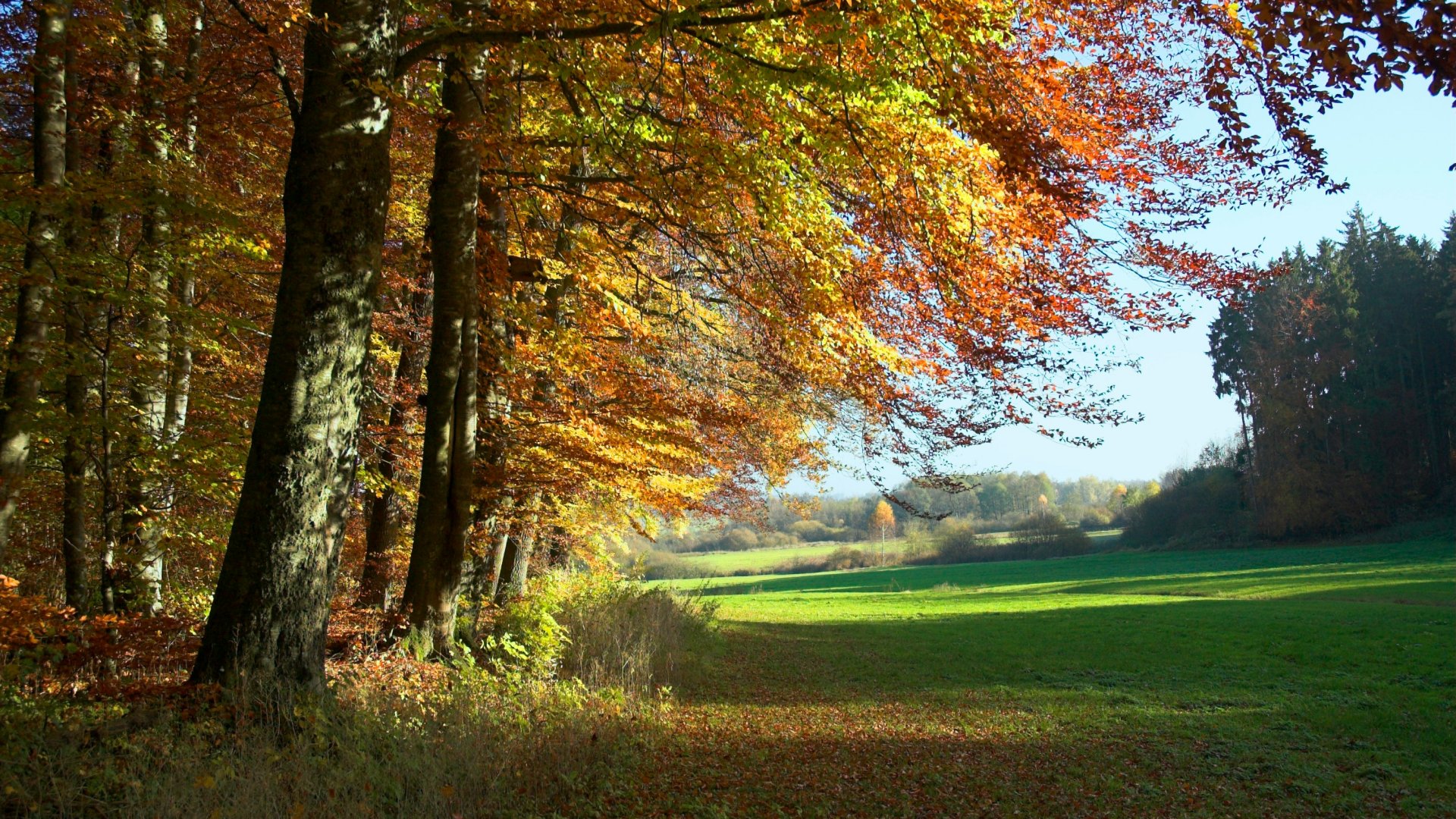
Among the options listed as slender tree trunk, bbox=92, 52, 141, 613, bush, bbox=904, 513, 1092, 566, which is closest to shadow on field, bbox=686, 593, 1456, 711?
slender tree trunk, bbox=92, 52, 141, 613

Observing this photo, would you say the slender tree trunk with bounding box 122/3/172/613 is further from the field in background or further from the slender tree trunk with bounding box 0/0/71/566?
the field in background

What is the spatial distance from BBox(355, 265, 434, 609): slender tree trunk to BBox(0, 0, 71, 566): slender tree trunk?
4.40 meters

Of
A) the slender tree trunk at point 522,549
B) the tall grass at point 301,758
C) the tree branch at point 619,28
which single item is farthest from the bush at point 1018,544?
the tree branch at point 619,28

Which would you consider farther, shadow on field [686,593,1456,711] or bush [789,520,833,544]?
bush [789,520,833,544]

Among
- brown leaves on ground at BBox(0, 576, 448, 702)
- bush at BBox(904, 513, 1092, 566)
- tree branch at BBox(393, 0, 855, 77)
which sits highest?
tree branch at BBox(393, 0, 855, 77)

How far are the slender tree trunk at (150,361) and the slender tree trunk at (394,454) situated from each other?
296 cm

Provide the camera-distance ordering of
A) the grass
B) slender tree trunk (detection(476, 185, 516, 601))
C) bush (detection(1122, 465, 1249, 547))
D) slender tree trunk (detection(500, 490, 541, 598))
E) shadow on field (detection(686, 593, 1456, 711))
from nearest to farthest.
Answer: the grass, slender tree trunk (detection(476, 185, 516, 601)), shadow on field (detection(686, 593, 1456, 711)), slender tree trunk (detection(500, 490, 541, 598)), bush (detection(1122, 465, 1249, 547))

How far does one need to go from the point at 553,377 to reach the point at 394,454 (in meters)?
2.51

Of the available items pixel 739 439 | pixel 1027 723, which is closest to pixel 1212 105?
pixel 1027 723

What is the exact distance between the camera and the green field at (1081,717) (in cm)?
570

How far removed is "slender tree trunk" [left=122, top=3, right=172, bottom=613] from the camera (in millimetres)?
7496

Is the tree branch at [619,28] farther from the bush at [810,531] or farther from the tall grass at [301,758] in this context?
the bush at [810,531]

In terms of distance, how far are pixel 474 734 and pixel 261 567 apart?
161 cm

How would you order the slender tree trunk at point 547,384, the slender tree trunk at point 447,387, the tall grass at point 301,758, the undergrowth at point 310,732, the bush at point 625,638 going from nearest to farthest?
the tall grass at point 301,758 < the undergrowth at point 310,732 < the slender tree trunk at point 447,387 < the bush at point 625,638 < the slender tree trunk at point 547,384
